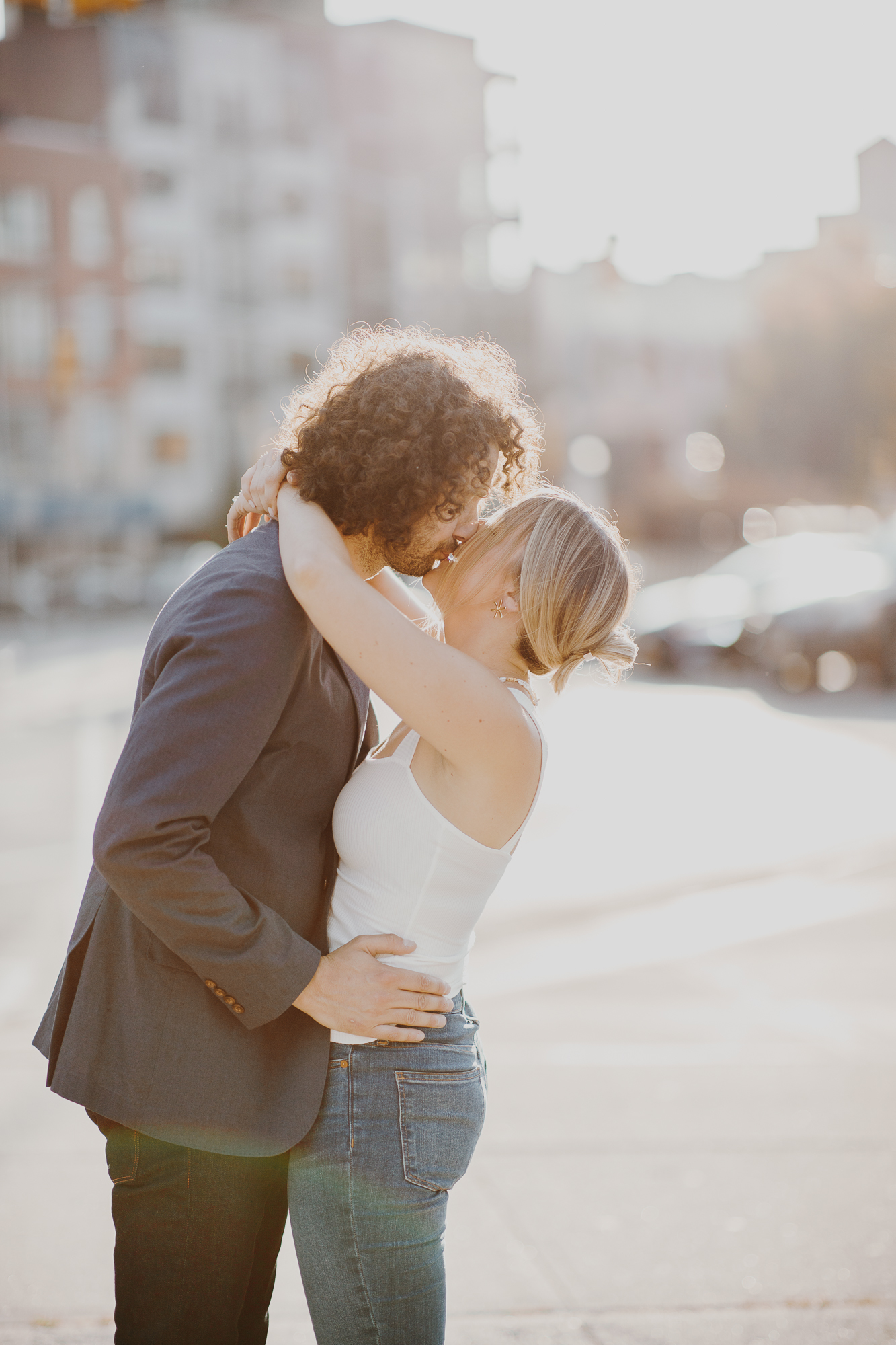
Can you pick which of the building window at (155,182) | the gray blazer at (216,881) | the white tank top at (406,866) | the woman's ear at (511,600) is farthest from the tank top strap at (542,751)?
the building window at (155,182)

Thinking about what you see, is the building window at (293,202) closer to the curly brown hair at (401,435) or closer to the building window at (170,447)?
the building window at (170,447)

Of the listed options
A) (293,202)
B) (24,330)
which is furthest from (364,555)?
(293,202)

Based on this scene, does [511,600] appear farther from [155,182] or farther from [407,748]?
[155,182]

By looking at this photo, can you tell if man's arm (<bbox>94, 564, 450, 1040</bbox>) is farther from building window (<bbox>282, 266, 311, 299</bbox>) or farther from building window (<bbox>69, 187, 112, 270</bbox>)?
building window (<bbox>282, 266, 311, 299</bbox>)

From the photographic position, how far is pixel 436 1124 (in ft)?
6.42

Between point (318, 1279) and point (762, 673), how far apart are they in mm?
17677

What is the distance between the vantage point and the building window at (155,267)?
161 feet

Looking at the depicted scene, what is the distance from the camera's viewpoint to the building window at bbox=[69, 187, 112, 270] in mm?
46094

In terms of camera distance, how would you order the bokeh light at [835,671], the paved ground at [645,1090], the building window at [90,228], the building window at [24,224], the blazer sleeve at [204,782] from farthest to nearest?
the building window at [90,228] → the building window at [24,224] → the bokeh light at [835,671] → the paved ground at [645,1090] → the blazer sleeve at [204,782]

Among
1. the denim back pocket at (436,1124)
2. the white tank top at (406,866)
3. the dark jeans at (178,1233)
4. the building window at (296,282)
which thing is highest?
the building window at (296,282)

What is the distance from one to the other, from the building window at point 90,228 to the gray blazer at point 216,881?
156ft

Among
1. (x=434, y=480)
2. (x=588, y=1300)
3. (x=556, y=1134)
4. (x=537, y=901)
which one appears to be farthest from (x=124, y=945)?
(x=537, y=901)

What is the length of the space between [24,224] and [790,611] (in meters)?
35.4

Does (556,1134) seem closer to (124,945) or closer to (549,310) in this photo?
(124,945)
